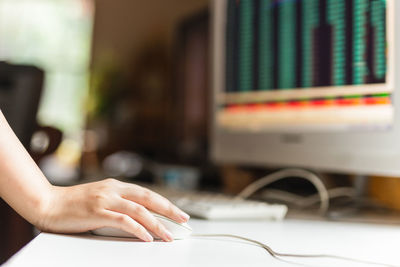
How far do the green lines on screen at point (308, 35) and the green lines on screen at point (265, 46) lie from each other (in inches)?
3.4

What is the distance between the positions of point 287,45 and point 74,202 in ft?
1.94

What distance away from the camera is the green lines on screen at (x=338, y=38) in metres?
0.90

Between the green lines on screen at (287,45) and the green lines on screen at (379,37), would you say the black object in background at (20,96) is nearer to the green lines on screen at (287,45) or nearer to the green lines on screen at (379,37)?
the green lines on screen at (287,45)

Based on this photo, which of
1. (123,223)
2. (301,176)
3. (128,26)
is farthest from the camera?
(128,26)

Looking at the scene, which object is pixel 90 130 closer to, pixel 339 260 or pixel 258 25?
pixel 258 25

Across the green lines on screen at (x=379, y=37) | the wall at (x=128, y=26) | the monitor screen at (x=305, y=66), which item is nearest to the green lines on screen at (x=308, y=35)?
the monitor screen at (x=305, y=66)

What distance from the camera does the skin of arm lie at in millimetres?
589

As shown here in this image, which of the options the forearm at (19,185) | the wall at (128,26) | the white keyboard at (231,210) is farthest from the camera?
the wall at (128,26)

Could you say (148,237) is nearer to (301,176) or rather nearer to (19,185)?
(19,185)

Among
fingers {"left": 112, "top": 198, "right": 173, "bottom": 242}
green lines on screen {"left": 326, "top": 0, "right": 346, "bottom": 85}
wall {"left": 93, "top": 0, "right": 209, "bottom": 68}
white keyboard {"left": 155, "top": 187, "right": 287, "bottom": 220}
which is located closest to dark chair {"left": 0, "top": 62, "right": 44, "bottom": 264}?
white keyboard {"left": 155, "top": 187, "right": 287, "bottom": 220}

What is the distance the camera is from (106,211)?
0.59 m

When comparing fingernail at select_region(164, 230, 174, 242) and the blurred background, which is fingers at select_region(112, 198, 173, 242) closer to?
fingernail at select_region(164, 230, 174, 242)

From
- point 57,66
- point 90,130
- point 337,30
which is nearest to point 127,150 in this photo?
point 90,130

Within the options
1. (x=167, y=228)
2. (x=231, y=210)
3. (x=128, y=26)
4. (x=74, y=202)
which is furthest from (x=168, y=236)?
(x=128, y=26)
